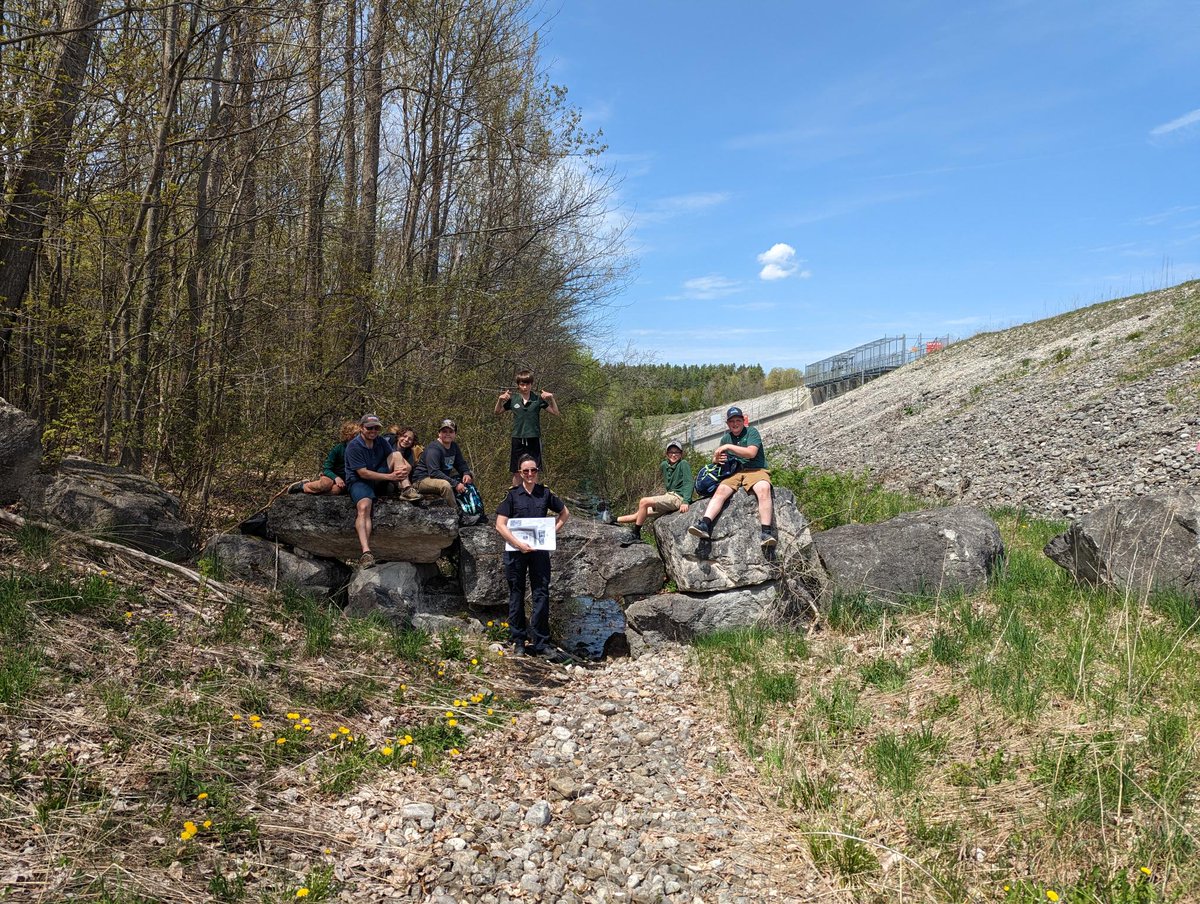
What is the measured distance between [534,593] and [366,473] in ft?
7.07

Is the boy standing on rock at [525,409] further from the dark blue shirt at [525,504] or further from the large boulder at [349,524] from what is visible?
the dark blue shirt at [525,504]

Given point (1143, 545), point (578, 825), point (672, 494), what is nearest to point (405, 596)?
point (672, 494)

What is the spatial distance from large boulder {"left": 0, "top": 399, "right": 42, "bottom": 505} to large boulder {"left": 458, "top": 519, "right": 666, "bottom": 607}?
12.9ft

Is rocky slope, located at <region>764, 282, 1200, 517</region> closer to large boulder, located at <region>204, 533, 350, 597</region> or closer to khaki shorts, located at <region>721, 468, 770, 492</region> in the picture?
khaki shorts, located at <region>721, 468, 770, 492</region>

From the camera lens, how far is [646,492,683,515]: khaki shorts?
27.8ft

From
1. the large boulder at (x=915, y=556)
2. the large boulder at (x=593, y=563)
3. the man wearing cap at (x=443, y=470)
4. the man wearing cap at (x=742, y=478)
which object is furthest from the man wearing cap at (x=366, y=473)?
the large boulder at (x=915, y=556)

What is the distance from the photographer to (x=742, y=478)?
8031 mm

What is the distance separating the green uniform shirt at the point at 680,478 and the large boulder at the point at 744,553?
40cm

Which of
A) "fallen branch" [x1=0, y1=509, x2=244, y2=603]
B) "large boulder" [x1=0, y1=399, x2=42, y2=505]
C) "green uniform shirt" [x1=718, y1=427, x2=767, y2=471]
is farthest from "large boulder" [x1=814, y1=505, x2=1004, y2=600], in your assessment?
"large boulder" [x1=0, y1=399, x2=42, y2=505]

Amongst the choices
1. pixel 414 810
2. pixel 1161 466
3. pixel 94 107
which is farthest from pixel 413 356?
pixel 1161 466

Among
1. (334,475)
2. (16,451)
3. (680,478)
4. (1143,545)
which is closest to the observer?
(1143,545)

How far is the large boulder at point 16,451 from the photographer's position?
669 cm

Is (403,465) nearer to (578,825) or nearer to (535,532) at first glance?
(535,532)

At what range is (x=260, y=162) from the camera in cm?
1077
